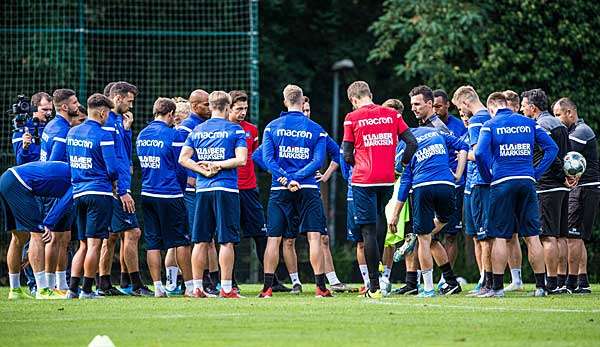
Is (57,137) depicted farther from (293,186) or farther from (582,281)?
(582,281)

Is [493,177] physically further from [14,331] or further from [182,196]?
[14,331]

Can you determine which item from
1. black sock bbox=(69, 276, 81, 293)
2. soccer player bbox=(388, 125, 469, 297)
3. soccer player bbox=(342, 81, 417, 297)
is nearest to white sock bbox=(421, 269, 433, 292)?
soccer player bbox=(388, 125, 469, 297)

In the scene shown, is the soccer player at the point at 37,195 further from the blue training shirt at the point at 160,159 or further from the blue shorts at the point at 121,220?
the blue training shirt at the point at 160,159

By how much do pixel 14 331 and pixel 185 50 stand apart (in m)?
15.6

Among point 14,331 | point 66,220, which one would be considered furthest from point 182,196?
point 14,331

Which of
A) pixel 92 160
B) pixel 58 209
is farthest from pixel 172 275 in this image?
pixel 92 160

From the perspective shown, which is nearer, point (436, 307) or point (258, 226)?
point (436, 307)

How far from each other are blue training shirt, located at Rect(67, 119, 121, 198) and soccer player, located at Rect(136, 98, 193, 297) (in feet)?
3.06

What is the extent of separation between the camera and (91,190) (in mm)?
13750

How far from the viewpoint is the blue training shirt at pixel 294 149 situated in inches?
556

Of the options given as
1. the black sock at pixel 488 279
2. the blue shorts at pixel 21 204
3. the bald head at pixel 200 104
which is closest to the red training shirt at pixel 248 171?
the bald head at pixel 200 104

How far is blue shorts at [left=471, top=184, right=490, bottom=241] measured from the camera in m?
14.6

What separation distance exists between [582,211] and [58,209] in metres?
6.29

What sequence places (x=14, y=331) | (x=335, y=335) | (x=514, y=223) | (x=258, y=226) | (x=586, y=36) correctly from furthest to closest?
(x=586, y=36) → (x=258, y=226) → (x=514, y=223) → (x=14, y=331) → (x=335, y=335)
